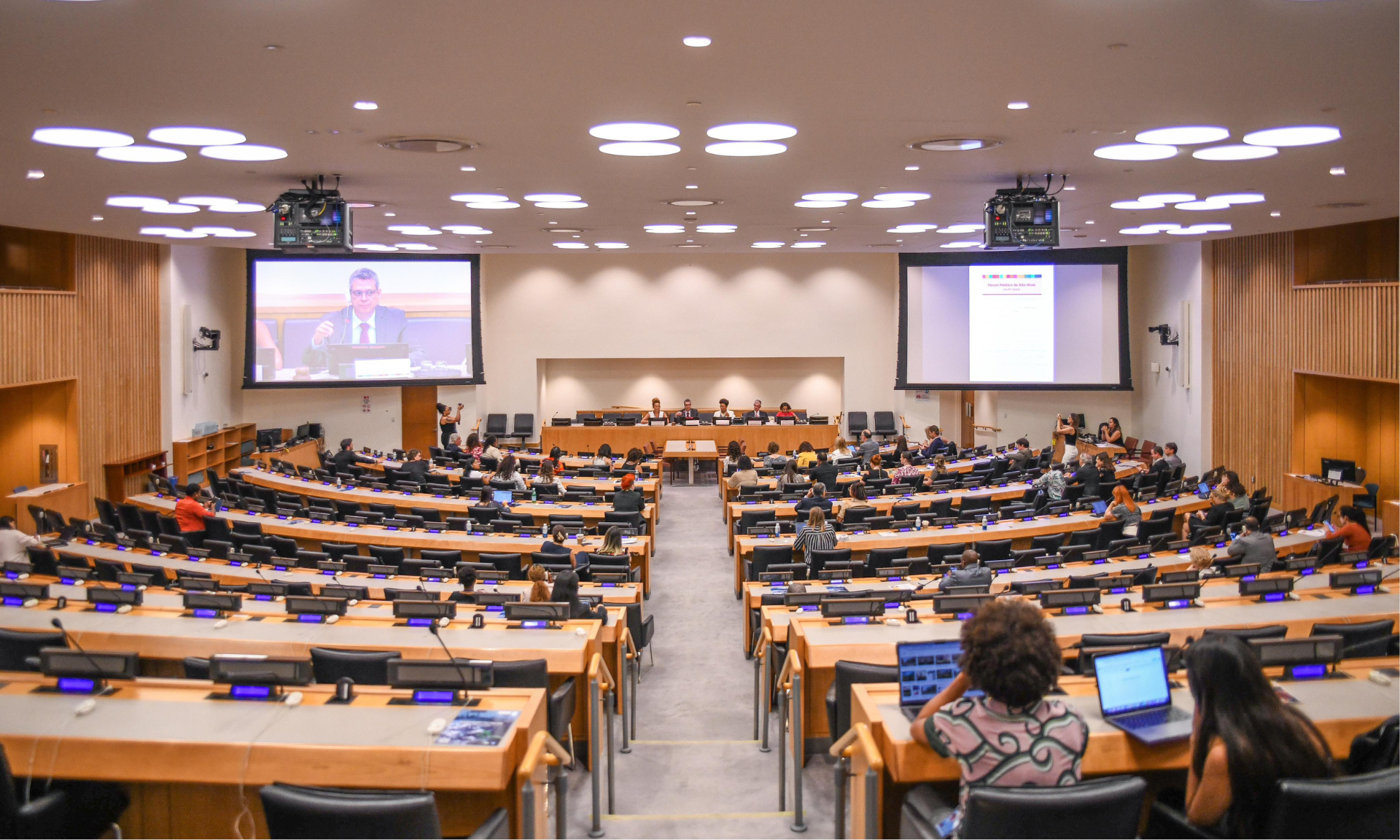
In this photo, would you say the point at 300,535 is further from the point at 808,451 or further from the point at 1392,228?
the point at 1392,228

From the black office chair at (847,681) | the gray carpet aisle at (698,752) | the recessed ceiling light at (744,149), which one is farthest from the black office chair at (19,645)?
the recessed ceiling light at (744,149)

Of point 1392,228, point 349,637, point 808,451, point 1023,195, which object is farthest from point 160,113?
point 1392,228

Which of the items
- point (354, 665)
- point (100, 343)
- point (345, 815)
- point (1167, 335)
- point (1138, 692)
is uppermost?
point (1167, 335)

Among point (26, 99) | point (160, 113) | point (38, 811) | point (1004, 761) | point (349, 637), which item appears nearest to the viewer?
point (1004, 761)

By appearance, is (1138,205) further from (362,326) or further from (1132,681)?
(362,326)

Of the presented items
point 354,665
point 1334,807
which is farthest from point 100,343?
point 1334,807

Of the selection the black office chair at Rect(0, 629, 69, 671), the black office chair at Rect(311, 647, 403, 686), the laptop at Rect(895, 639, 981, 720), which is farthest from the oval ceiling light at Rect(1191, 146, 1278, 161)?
the black office chair at Rect(0, 629, 69, 671)

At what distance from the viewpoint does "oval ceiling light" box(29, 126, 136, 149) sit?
6664mm

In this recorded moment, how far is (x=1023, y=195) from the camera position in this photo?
908cm

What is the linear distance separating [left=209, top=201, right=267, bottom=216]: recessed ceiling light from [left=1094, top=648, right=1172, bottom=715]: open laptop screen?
9881 millimetres

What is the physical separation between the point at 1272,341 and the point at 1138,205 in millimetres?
6244

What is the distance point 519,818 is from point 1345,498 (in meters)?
14.0

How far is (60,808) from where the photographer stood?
127 inches

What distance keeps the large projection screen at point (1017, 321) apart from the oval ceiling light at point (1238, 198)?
7491mm
